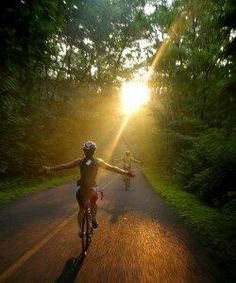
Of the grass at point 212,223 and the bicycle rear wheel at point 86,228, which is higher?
the bicycle rear wheel at point 86,228

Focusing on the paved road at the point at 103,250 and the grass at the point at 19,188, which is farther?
the grass at the point at 19,188

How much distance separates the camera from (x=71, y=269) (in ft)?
21.3

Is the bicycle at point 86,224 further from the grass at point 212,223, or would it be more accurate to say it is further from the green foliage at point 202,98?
the green foliage at point 202,98

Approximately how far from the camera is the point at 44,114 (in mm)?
29641

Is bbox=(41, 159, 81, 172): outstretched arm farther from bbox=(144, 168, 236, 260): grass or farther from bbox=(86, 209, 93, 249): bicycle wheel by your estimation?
bbox=(144, 168, 236, 260): grass

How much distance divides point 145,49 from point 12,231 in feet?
131

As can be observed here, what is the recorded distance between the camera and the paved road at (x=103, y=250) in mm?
6344

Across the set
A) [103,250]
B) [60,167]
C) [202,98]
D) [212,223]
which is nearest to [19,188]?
[202,98]

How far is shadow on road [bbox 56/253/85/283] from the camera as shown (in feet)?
19.5

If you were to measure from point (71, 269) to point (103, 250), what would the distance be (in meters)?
1.50

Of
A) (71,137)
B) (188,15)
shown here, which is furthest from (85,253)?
(188,15)

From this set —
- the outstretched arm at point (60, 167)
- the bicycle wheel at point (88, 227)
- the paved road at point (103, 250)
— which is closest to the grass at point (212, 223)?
the paved road at point (103, 250)

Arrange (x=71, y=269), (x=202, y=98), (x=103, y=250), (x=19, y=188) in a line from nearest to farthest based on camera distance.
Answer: (x=71, y=269)
(x=103, y=250)
(x=202, y=98)
(x=19, y=188)

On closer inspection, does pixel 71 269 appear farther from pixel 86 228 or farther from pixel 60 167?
pixel 60 167
